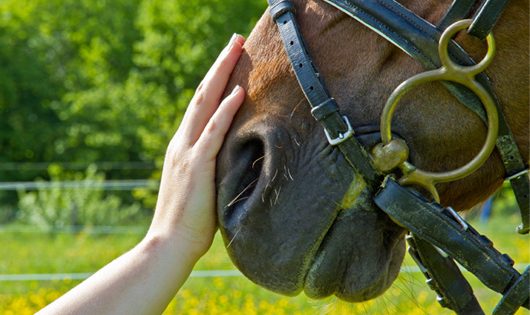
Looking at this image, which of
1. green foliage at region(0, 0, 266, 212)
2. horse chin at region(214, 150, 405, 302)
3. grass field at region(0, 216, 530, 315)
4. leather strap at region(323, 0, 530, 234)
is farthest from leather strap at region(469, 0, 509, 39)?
green foliage at region(0, 0, 266, 212)

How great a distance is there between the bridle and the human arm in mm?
210

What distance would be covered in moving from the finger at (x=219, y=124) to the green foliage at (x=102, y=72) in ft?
67.9

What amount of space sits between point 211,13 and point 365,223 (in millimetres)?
22079

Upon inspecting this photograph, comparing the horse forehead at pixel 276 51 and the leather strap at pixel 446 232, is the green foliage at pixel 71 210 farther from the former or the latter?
the leather strap at pixel 446 232

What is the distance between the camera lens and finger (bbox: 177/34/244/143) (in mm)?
2000

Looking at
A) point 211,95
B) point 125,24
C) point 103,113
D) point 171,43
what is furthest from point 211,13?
point 211,95

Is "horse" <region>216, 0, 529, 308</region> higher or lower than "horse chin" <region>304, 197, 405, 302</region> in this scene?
higher

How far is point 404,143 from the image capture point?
6.05 feet

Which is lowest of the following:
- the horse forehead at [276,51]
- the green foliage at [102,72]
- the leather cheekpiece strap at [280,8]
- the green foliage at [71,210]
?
the green foliage at [102,72]

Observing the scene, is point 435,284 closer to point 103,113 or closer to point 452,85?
point 452,85

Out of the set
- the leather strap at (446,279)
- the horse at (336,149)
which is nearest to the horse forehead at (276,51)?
the horse at (336,149)

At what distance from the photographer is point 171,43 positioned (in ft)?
80.5

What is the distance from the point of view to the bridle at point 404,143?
1.83m

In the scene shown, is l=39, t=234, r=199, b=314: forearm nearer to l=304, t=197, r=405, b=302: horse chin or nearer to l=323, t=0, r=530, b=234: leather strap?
l=304, t=197, r=405, b=302: horse chin
